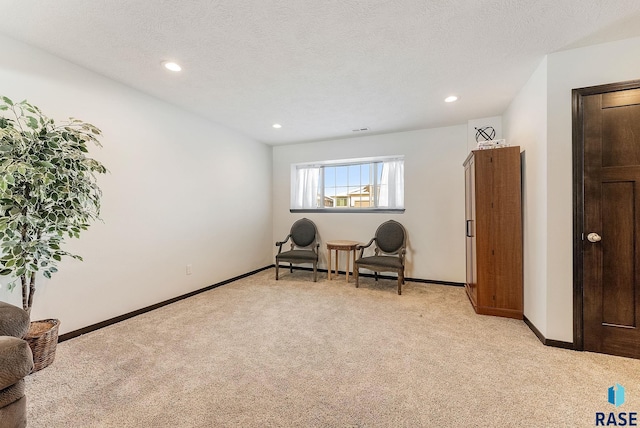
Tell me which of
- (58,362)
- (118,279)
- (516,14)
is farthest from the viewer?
(118,279)

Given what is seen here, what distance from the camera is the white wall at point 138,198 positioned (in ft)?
7.44

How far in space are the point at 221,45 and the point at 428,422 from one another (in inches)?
112

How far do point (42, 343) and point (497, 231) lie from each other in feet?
13.1

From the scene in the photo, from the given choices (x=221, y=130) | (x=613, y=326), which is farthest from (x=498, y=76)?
(x=221, y=130)

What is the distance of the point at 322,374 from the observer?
6.06 ft

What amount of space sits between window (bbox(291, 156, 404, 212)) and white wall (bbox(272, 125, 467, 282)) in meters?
0.17

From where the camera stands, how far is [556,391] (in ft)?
5.42

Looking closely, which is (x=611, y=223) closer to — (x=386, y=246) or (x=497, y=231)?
(x=497, y=231)

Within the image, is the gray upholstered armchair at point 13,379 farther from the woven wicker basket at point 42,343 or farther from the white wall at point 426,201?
the white wall at point 426,201

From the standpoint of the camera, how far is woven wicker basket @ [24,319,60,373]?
1818 mm

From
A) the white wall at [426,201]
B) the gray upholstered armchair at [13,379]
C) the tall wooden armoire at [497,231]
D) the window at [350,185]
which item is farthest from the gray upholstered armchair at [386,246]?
the gray upholstered armchair at [13,379]

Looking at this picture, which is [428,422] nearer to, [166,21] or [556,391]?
[556,391]

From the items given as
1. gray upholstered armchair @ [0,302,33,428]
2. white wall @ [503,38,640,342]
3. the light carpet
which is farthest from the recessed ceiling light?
white wall @ [503,38,640,342]

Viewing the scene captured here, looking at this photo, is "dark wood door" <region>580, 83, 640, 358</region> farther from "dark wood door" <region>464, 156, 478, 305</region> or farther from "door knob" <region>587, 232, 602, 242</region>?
"dark wood door" <region>464, 156, 478, 305</region>
